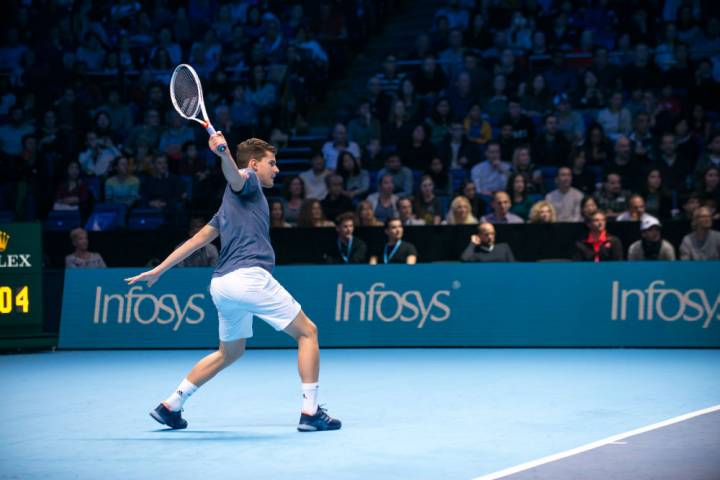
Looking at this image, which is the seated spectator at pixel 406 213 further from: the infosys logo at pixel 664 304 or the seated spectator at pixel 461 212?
the infosys logo at pixel 664 304

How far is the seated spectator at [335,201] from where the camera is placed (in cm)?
1600

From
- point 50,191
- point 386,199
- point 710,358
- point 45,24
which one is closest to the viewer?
point 710,358

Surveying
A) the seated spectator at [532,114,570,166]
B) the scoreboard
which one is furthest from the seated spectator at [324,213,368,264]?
the scoreboard

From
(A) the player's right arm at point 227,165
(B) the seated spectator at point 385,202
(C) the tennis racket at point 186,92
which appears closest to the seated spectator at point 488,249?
(B) the seated spectator at point 385,202

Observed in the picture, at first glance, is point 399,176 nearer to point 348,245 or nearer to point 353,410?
point 348,245

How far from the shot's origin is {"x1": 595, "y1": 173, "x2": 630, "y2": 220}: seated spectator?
49.2 feet

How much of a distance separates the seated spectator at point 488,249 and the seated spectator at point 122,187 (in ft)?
19.6

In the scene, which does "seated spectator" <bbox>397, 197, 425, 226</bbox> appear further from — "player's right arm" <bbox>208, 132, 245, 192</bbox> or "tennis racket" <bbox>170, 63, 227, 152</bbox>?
"player's right arm" <bbox>208, 132, 245, 192</bbox>

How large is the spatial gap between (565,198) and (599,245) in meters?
1.58

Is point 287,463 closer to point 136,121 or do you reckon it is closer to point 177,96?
point 177,96

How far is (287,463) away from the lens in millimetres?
6406

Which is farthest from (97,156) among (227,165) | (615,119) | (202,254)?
(227,165)

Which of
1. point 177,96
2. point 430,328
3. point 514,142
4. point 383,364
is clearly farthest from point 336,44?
point 177,96

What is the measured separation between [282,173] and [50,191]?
13.1ft
